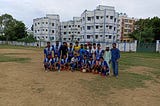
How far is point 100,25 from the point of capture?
174ft

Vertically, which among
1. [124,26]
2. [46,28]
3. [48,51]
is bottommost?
[48,51]

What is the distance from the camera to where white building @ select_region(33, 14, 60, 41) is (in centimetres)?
7731

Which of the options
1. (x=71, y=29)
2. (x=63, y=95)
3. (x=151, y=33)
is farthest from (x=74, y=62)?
(x=71, y=29)

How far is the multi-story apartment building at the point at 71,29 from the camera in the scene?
82.9m

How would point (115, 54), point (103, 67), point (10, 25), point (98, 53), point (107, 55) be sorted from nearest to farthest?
point (115, 54), point (107, 55), point (103, 67), point (98, 53), point (10, 25)

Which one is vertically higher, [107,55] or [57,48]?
[57,48]

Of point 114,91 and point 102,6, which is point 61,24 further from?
point 114,91

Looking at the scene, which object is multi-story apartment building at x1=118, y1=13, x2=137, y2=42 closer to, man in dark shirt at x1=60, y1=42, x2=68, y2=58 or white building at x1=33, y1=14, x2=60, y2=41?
white building at x1=33, y1=14, x2=60, y2=41

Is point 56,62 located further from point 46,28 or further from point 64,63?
point 46,28

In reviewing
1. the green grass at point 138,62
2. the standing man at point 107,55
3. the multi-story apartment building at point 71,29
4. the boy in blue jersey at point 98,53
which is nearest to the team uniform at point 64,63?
the boy in blue jersey at point 98,53

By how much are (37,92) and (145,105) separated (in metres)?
3.64

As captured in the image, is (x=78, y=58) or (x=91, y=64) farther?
(x=78, y=58)

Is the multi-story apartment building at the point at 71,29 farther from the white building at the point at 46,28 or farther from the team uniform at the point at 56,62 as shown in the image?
the team uniform at the point at 56,62

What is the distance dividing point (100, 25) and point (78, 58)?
4159 centimetres
